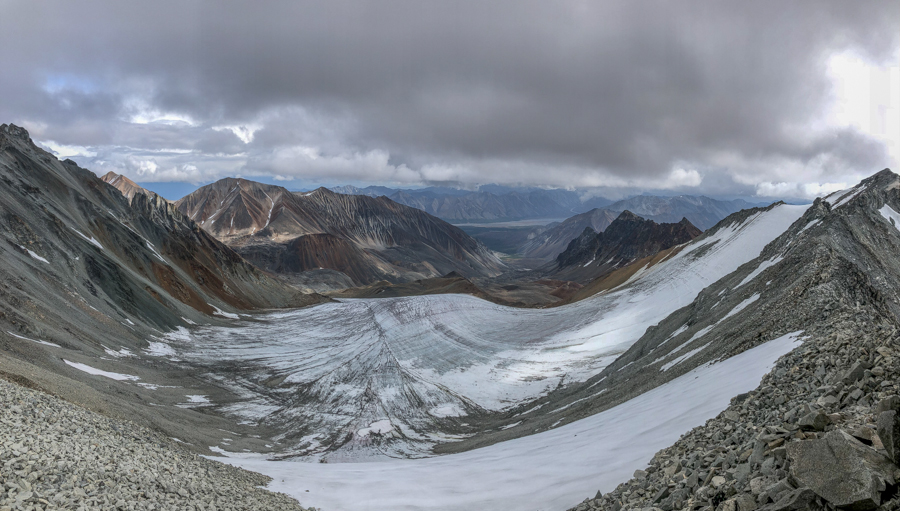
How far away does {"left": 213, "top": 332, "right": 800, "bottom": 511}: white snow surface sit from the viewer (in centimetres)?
1523

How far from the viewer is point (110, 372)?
3784cm

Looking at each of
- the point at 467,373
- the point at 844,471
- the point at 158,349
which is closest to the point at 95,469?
the point at 844,471

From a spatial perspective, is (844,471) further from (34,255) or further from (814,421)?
(34,255)

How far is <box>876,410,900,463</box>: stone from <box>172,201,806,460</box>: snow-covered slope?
116ft

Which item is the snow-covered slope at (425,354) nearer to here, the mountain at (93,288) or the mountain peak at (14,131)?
the mountain at (93,288)

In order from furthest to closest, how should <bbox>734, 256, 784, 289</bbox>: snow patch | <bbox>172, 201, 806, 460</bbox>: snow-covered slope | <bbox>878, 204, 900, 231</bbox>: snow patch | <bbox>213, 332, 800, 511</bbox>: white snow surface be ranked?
<bbox>878, 204, 900, 231</bbox>: snow patch < <bbox>172, 201, 806, 460</bbox>: snow-covered slope < <bbox>734, 256, 784, 289</bbox>: snow patch < <bbox>213, 332, 800, 511</bbox>: white snow surface

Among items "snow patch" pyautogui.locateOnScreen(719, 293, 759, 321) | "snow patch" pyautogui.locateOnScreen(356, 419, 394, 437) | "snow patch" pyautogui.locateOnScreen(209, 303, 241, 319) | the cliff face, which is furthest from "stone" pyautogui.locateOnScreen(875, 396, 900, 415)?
"snow patch" pyautogui.locateOnScreen(209, 303, 241, 319)

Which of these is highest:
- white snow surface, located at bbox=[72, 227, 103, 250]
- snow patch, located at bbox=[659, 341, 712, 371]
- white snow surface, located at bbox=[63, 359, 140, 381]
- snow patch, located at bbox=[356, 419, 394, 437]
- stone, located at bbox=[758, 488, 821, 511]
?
white snow surface, located at bbox=[72, 227, 103, 250]

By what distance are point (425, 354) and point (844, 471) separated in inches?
2490

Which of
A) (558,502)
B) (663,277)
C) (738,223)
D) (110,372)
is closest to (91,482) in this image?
(558,502)

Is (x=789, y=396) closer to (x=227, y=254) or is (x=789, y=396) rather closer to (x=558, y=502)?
→ (x=558, y=502)

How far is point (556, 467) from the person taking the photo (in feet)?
59.1

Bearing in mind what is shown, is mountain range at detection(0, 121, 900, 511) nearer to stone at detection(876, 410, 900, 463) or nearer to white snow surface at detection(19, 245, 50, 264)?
stone at detection(876, 410, 900, 463)

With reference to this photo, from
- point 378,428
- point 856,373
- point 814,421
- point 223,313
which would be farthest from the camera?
point 223,313
